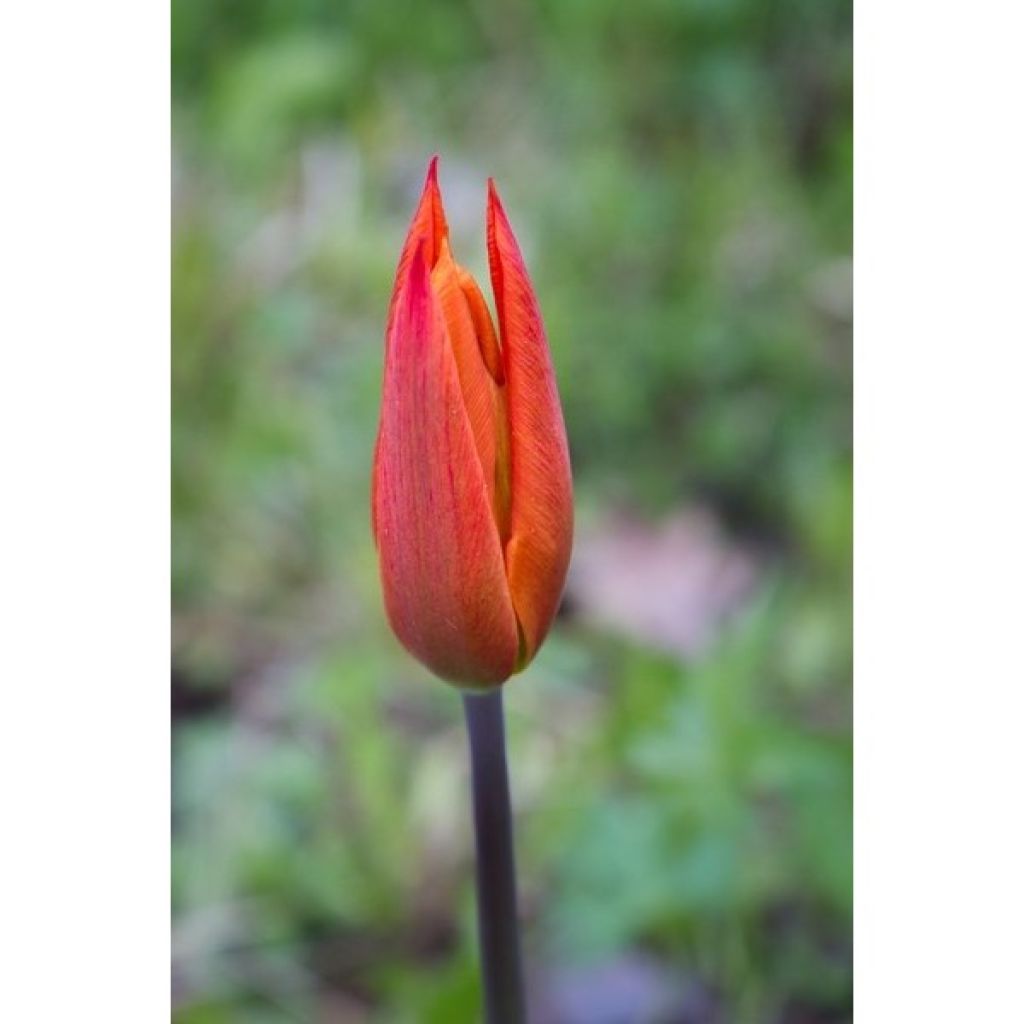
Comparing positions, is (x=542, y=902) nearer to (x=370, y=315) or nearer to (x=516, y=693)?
(x=516, y=693)

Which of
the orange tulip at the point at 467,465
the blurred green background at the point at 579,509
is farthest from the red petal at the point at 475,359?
the blurred green background at the point at 579,509

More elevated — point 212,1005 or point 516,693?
point 516,693

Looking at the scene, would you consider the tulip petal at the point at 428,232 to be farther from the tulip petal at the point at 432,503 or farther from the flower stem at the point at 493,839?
the flower stem at the point at 493,839

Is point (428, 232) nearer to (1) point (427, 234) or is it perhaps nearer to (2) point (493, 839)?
(1) point (427, 234)

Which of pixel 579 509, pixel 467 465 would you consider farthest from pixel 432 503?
pixel 579 509
